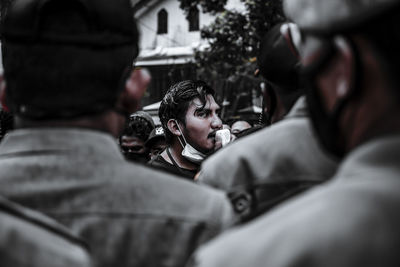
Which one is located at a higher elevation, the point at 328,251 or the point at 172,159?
the point at 328,251

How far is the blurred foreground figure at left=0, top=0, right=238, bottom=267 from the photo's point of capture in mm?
1500

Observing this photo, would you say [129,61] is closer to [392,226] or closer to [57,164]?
[57,164]

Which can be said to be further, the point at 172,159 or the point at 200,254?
the point at 172,159

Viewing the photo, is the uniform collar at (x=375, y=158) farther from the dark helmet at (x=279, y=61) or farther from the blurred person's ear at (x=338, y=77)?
the dark helmet at (x=279, y=61)

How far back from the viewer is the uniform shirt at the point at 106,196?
1.49 meters

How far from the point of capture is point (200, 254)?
1.14 m

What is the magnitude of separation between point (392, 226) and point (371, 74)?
313 mm

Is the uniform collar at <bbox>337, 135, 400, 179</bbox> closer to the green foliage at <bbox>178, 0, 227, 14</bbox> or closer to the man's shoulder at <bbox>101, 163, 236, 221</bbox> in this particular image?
the man's shoulder at <bbox>101, 163, 236, 221</bbox>

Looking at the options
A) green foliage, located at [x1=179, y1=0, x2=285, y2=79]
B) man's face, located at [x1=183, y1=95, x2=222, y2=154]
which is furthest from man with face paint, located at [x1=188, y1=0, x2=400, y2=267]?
green foliage, located at [x1=179, y1=0, x2=285, y2=79]

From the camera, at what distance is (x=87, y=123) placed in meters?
1.60

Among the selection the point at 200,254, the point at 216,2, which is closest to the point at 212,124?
the point at 200,254

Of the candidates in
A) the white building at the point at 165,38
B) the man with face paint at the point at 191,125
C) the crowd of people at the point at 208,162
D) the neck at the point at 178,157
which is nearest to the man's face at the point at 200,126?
the man with face paint at the point at 191,125

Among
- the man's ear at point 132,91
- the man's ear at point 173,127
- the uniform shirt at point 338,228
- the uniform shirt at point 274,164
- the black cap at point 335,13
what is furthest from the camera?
the man's ear at point 173,127

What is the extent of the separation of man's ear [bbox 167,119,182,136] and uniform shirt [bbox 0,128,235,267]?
10.5 ft
